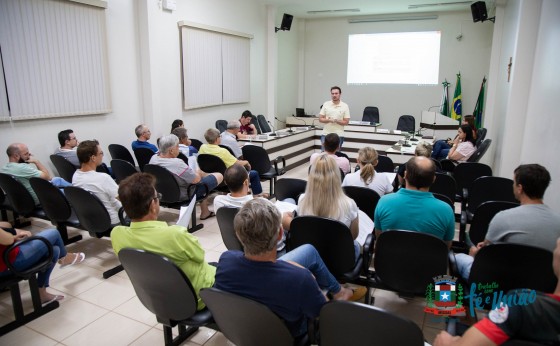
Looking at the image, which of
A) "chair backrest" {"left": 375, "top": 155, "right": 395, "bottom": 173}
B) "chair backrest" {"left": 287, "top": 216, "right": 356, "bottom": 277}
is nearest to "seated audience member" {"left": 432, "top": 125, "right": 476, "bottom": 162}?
"chair backrest" {"left": 375, "top": 155, "right": 395, "bottom": 173}

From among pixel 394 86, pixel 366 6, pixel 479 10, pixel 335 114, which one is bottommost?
pixel 335 114

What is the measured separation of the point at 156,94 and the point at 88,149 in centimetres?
306

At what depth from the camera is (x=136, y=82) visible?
5.97m

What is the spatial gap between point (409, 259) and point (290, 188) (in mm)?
1465

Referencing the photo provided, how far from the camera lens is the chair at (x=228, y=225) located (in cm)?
253

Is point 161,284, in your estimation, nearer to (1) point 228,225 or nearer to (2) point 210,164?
(1) point 228,225

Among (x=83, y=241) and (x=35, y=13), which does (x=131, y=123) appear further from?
(x=83, y=241)

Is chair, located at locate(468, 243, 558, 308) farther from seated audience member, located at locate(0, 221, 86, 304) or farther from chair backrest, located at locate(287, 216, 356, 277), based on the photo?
seated audience member, located at locate(0, 221, 86, 304)

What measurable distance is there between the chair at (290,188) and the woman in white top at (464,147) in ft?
10.3

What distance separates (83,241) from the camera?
12.7 ft

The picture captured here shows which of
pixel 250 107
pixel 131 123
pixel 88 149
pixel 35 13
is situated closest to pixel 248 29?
pixel 250 107

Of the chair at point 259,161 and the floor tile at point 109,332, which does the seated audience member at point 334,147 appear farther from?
the floor tile at point 109,332

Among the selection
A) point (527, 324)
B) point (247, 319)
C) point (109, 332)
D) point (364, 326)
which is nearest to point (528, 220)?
point (527, 324)

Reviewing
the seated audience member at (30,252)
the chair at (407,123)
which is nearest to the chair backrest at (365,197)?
Result: the seated audience member at (30,252)
